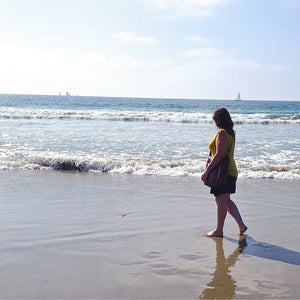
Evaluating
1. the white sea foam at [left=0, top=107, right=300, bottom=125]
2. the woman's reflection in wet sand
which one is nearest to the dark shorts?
the woman's reflection in wet sand

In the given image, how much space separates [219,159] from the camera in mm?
4781

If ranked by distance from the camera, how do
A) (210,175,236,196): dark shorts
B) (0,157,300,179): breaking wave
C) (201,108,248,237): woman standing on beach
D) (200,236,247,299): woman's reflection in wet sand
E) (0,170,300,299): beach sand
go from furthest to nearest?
(0,157,300,179): breaking wave
(210,175,236,196): dark shorts
(201,108,248,237): woman standing on beach
(0,170,300,299): beach sand
(200,236,247,299): woman's reflection in wet sand

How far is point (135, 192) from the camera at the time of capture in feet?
24.6

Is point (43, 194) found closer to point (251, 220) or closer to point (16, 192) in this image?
point (16, 192)

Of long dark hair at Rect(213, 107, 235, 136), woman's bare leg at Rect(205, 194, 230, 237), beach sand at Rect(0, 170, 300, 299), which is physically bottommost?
beach sand at Rect(0, 170, 300, 299)

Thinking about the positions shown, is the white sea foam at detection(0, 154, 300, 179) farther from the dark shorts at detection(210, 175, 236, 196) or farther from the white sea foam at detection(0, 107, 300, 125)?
the white sea foam at detection(0, 107, 300, 125)

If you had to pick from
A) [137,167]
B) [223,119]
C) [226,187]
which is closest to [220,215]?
[226,187]

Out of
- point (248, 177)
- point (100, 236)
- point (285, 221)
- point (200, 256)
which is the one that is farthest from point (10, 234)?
point (248, 177)

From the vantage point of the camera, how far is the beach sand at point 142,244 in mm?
3502

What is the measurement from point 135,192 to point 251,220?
2.48m

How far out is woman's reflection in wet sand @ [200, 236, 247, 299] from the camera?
3395 mm

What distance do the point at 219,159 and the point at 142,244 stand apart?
4.59ft

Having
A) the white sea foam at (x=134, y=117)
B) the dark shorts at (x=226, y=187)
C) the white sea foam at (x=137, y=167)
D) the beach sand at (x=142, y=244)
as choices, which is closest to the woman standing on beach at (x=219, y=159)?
the dark shorts at (x=226, y=187)

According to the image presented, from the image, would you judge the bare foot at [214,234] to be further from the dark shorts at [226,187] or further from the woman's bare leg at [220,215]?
the dark shorts at [226,187]
